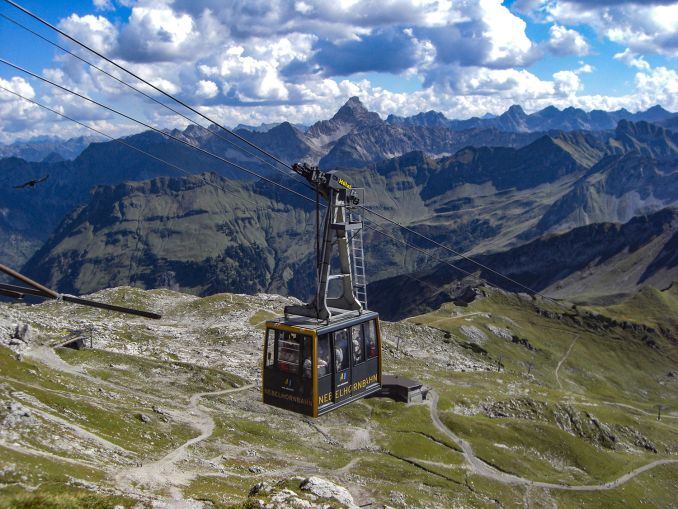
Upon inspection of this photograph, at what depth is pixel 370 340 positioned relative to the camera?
45812 mm

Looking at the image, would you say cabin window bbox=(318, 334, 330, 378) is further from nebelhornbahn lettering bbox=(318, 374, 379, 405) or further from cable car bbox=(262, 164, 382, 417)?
nebelhornbahn lettering bbox=(318, 374, 379, 405)

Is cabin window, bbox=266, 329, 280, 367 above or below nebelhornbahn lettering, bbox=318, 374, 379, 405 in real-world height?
above

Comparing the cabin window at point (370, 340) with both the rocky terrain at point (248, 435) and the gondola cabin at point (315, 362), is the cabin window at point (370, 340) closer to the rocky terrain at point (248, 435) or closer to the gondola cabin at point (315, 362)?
the gondola cabin at point (315, 362)

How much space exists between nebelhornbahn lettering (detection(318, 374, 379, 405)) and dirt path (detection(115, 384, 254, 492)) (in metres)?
13.6

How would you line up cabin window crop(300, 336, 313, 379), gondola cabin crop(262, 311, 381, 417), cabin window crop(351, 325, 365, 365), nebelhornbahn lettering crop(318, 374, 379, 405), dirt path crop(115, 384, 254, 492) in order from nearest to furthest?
1. cabin window crop(300, 336, 313, 379)
2. gondola cabin crop(262, 311, 381, 417)
3. nebelhornbahn lettering crop(318, 374, 379, 405)
4. cabin window crop(351, 325, 365, 365)
5. dirt path crop(115, 384, 254, 492)

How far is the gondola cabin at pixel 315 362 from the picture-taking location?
41.1 metres

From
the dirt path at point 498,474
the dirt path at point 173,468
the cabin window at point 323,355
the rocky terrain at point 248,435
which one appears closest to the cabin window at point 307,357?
the cabin window at point 323,355

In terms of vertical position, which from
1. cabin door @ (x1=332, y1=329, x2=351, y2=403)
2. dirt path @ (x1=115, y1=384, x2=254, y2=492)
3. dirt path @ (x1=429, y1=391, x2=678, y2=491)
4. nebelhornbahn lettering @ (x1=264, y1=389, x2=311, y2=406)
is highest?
cabin door @ (x1=332, y1=329, x2=351, y2=403)

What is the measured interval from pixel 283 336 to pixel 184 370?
5571cm

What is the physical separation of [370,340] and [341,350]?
3473 millimetres

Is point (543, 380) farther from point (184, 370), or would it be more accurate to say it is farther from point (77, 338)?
point (77, 338)

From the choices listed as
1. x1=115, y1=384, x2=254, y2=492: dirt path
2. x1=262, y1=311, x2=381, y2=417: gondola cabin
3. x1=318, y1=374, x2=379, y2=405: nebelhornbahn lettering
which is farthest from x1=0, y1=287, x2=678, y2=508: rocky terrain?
x1=318, y1=374, x2=379, y2=405: nebelhornbahn lettering

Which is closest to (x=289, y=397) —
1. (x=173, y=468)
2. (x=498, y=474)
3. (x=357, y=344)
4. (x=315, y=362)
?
(x=315, y=362)

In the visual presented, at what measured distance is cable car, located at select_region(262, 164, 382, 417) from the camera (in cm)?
4138
